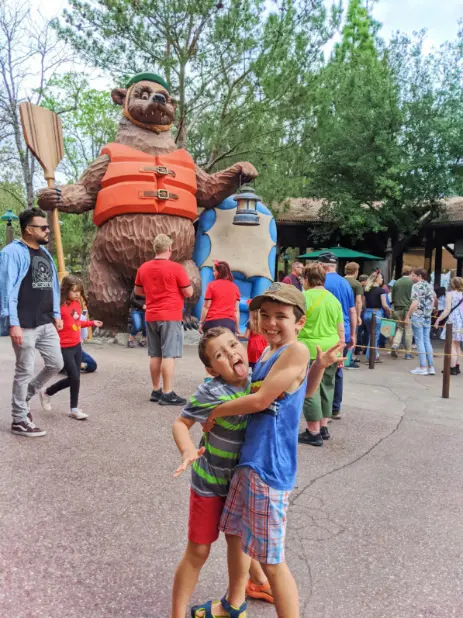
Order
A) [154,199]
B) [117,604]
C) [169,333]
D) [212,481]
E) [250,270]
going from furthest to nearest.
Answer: [250,270] < [154,199] < [169,333] < [117,604] < [212,481]

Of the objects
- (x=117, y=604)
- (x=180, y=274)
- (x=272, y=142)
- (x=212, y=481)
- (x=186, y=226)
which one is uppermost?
(x=272, y=142)

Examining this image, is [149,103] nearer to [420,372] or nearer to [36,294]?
[36,294]

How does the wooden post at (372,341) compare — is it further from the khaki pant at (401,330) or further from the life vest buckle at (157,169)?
the life vest buckle at (157,169)

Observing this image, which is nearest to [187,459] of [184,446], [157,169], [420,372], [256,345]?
[184,446]

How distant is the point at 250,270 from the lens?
10.9 m

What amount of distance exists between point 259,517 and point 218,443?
0.29 m

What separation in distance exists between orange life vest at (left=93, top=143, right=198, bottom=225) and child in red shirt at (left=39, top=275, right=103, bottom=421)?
4.09m

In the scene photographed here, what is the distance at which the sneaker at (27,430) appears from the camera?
177 inches

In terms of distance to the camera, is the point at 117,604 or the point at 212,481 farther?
the point at 117,604

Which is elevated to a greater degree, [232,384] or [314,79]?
[314,79]

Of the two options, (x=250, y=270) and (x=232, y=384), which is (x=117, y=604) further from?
(x=250, y=270)

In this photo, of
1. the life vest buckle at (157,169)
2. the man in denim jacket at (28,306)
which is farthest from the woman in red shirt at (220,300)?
the life vest buckle at (157,169)

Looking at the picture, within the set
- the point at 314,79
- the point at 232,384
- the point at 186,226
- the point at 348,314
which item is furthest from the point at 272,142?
the point at 232,384

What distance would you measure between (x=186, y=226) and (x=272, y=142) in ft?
16.4
